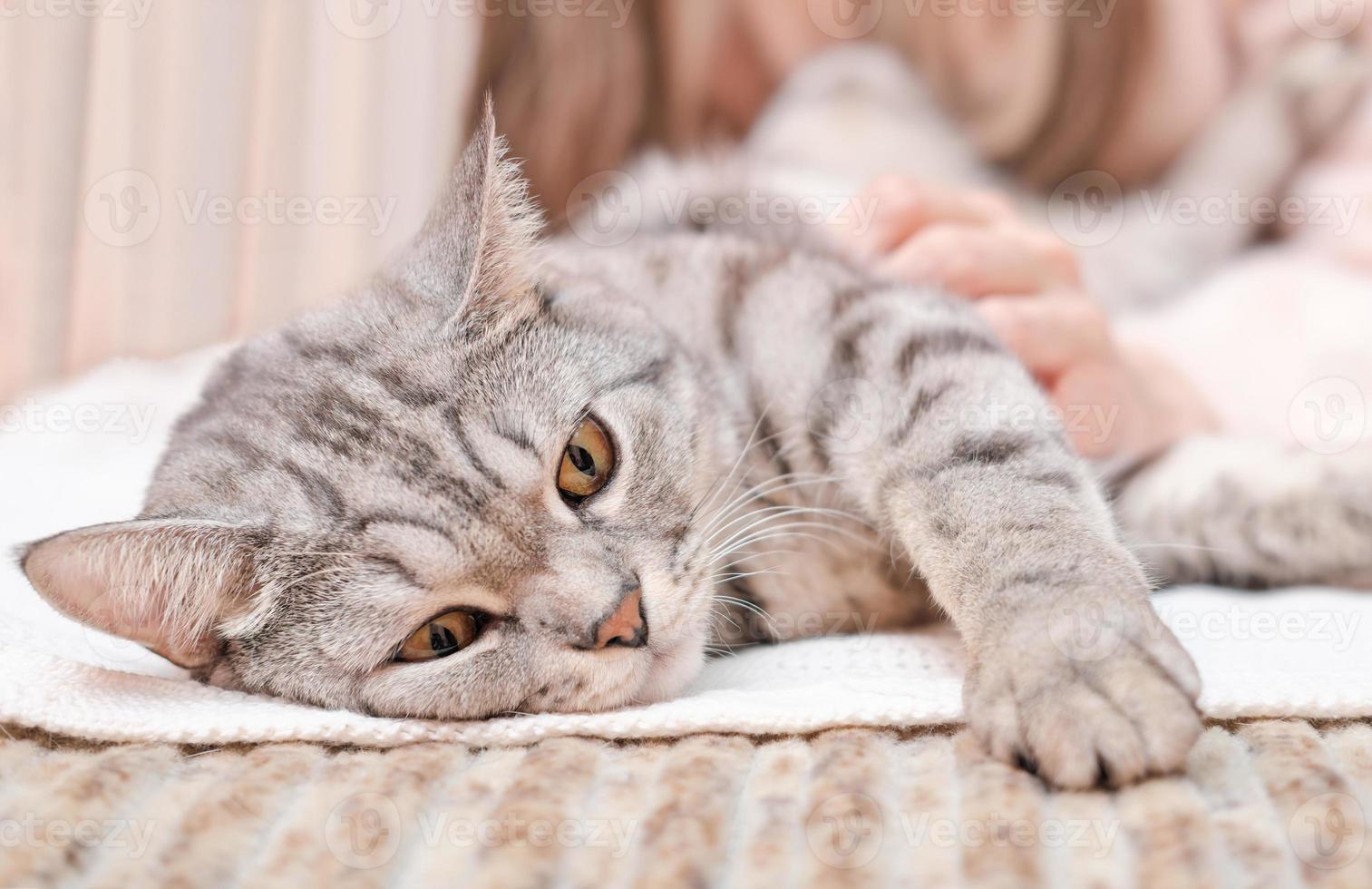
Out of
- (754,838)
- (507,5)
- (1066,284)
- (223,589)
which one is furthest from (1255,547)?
(507,5)

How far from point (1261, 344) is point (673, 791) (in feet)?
5.27

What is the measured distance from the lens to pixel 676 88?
7.61 ft

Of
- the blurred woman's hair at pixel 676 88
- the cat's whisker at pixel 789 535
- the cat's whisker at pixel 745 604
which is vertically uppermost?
the blurred woman's hair at pixel 676 88

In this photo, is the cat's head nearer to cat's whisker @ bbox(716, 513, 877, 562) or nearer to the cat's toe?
cat's whisker @ bbox(716, 513, 877, 562)

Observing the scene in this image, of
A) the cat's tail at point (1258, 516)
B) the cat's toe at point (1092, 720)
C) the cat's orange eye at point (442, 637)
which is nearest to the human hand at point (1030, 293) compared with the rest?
the cat's tail at point (1258, 516)

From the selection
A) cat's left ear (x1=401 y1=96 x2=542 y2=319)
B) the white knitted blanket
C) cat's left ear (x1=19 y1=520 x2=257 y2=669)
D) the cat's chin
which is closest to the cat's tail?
the white knitted blanket

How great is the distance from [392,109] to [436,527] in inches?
70.2

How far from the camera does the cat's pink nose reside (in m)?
0.87

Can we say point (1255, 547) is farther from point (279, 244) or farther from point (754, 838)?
point (279, 244)

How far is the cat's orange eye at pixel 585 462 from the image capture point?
954mm

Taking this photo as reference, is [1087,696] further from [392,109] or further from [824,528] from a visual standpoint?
[392,109]

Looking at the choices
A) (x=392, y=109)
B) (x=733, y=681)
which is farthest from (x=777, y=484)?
(x=392, y=109)

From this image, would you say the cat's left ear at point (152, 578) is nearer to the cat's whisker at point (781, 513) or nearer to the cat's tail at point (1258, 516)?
the cat's whisker at point (781, 513)

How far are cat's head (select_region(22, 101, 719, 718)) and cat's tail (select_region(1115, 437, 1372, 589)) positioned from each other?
645mm
